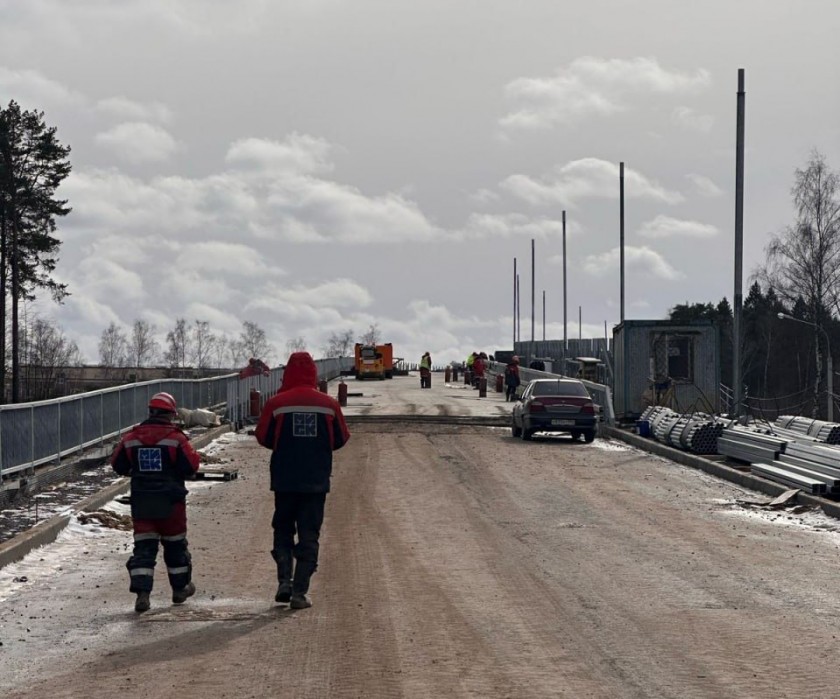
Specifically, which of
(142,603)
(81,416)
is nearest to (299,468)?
(142,603)

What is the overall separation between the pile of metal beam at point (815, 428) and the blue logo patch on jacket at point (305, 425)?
16.8m

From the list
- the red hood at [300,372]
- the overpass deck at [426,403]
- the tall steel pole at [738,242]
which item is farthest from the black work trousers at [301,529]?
the overpass deck at [426,403]

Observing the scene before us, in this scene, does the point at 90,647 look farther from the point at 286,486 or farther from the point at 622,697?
the point at 622,697

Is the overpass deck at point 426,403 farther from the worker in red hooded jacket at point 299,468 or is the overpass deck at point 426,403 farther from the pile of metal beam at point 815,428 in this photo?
the worker in red hooded jacket at point 299,468

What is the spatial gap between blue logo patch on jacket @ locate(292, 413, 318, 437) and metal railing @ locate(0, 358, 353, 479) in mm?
8106

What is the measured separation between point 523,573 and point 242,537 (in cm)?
413

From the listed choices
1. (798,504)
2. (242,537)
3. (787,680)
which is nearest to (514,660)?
(787,680)

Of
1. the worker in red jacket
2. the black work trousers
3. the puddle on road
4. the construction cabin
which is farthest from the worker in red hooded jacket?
the construction cabin

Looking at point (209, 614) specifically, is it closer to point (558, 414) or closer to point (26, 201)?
point (558, 414)

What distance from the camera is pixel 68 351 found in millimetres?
133000

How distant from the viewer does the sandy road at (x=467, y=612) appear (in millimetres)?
7918

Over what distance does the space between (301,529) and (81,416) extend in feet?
42.4

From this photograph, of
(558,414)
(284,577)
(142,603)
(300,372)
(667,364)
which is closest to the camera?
(142,603)

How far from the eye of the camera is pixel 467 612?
10.1 metres
